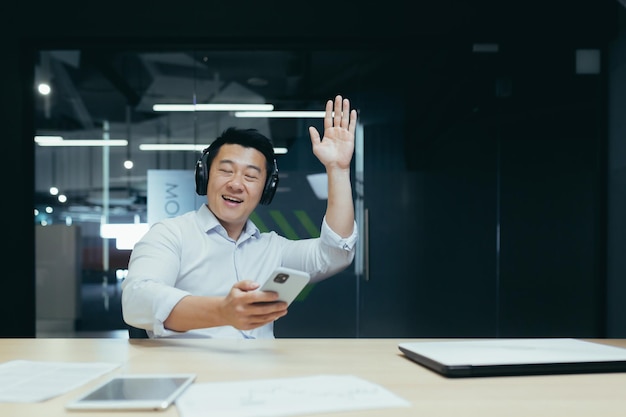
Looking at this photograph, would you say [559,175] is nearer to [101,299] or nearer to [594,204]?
[594,204]

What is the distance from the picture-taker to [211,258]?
1846 mm

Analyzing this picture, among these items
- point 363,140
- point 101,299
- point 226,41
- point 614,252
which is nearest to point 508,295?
point 614,252

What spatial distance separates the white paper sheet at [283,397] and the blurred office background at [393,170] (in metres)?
2.85

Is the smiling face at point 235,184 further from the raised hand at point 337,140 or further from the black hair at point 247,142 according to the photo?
the raised hand at point 337,140

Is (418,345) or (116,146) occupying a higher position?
(116,146)

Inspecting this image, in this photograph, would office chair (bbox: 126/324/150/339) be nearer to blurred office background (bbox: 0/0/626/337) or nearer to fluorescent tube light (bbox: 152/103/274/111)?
blurred office background (bbox: 0/0/626/337)

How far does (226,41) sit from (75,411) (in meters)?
3.08

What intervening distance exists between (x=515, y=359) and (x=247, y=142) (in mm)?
1229

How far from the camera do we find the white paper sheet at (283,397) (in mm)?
753

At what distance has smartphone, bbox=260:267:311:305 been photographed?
3.45 feet

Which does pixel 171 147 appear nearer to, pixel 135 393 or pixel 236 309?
pixel 236 309

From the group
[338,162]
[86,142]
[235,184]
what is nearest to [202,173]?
[235,184]

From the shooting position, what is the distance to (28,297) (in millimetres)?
3559

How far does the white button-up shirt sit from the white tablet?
21.5 inches
